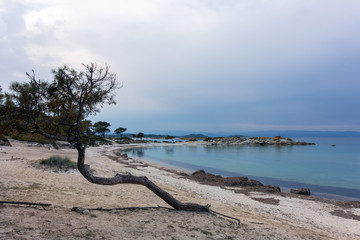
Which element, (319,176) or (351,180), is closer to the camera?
(351,180)

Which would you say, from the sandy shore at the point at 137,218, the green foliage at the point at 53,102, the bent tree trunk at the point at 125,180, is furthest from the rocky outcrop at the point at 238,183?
the green foliage at the point at 53,102

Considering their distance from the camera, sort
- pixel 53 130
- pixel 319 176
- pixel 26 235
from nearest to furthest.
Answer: pixel 26 235 < pixel 53 130 < pixel 319 176

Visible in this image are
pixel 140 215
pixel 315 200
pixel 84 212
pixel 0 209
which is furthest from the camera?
pixel 315 200

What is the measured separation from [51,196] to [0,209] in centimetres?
275

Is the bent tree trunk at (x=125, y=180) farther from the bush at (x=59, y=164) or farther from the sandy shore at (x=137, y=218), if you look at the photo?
the bush at (x=59, y=164)

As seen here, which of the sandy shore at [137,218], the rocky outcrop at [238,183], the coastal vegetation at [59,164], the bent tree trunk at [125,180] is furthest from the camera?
the rocky outcrop at [238,183]

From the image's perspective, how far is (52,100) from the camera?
714 cm

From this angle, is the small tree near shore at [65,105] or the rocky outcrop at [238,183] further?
the rocky outcrop at [238,183]

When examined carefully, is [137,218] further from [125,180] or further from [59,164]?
[59,164]

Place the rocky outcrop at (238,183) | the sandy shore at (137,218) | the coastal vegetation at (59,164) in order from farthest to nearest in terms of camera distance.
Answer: the rocky outcrop at (238,183) → the coastal vegetation at (59,164) → the sandy shore at (137,218)

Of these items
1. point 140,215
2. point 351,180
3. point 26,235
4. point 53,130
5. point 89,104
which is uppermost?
point 89,104

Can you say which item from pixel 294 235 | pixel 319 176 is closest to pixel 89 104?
pixel 294 235

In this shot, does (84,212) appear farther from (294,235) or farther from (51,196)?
(294,235)

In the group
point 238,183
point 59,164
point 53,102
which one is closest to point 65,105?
point 53,102
